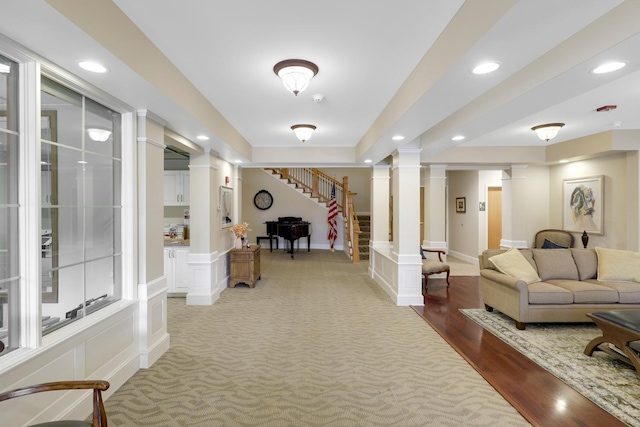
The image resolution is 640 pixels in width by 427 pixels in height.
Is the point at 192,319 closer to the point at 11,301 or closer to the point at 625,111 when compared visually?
the point at 11,301

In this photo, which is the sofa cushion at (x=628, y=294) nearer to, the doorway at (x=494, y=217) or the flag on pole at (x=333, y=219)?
the doorway at (x=494, y=217)

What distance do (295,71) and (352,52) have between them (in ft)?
1.60

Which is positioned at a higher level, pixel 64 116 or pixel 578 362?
pixel 64 116

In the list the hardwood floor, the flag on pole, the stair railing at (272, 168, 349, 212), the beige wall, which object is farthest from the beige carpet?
the stair railing at (272, 168, 349, 212)

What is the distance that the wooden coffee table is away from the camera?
2.79 meters

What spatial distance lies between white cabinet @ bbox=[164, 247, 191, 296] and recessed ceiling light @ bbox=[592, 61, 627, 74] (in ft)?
17.3

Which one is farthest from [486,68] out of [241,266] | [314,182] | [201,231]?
[314,182]

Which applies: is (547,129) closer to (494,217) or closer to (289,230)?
(494,217)

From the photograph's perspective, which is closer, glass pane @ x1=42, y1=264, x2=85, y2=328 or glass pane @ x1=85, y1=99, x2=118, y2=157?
glass pane @ x1=42, y1=264, x2=85, y2=328

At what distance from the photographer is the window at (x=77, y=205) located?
2.23 metres

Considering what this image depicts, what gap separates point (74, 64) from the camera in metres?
2.08

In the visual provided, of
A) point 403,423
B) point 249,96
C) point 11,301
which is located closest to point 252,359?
point 403,423

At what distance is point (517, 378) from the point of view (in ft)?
9.33

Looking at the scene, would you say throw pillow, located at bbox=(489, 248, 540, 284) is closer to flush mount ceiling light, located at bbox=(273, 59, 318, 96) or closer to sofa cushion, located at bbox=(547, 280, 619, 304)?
sofa cushion, located at bbox=(547, 280, 619, 304)
